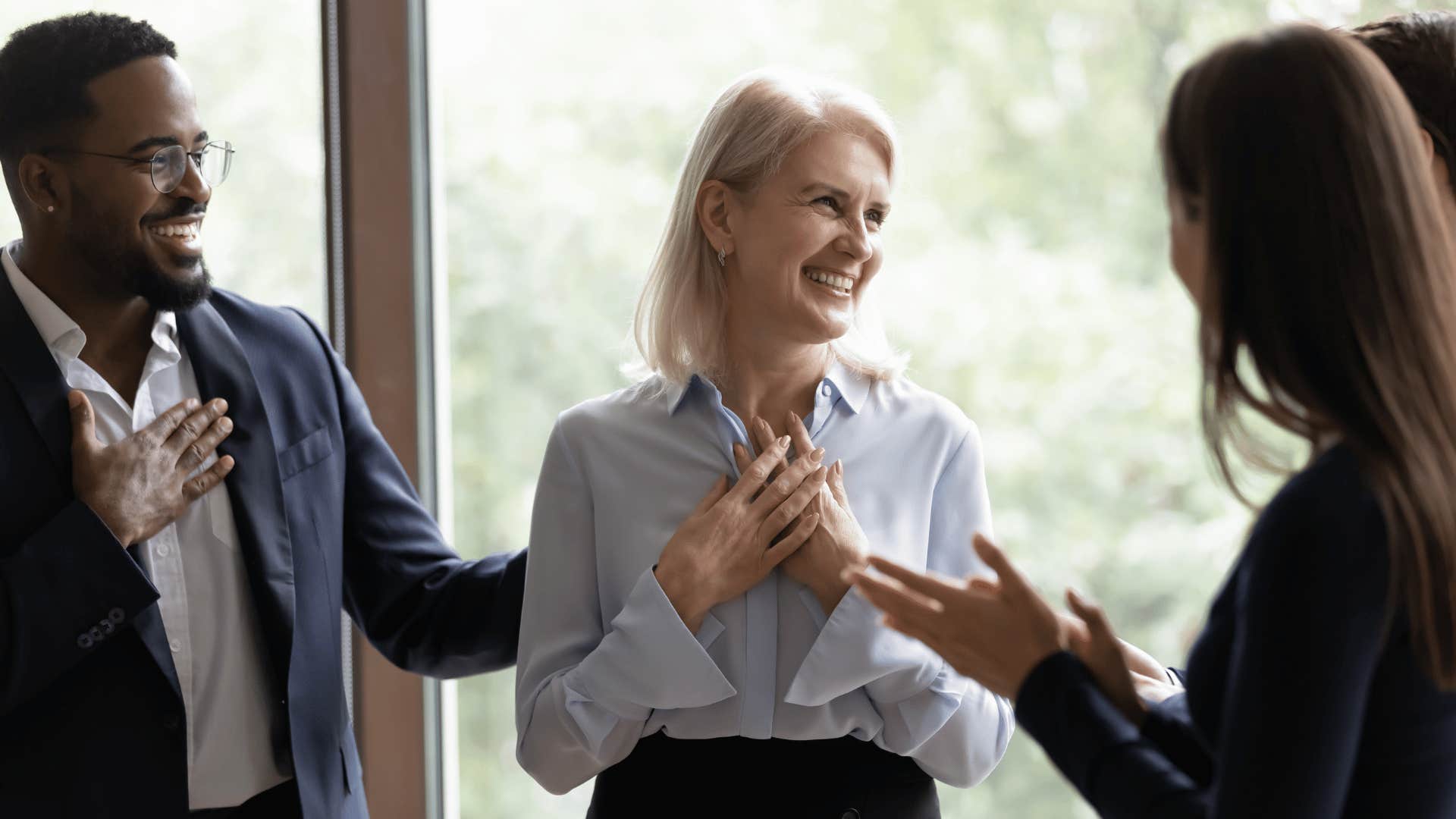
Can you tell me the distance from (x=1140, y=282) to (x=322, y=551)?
5.88 ft

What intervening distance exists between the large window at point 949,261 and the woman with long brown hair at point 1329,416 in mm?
1669

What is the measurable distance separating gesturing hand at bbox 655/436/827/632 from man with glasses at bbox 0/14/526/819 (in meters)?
0.44

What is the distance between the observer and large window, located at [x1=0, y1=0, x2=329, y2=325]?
2.48 metres

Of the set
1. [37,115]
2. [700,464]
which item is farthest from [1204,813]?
[37,115]

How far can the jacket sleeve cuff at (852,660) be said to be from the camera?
1.59m

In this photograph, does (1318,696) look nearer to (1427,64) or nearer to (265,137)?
(1427,64)

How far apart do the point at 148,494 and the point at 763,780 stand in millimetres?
899

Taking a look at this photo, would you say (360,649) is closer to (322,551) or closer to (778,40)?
(322,551)

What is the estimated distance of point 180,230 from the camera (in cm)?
183

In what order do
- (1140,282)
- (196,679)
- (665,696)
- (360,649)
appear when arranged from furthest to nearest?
(1140,282)
(360,649)
(196,679)
(665,696)

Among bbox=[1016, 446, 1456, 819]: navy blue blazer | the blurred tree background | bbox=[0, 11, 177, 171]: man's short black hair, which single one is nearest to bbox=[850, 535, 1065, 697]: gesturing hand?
bbox=[1016, 446, 1456, 819]: navy blue blazer

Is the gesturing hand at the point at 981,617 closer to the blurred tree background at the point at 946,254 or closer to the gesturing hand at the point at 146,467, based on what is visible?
the gesturing hand at the point at 146,467

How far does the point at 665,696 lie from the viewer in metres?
1.58

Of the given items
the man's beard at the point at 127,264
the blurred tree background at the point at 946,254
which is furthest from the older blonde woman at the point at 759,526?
the blurred tree background at the point at 946,254
